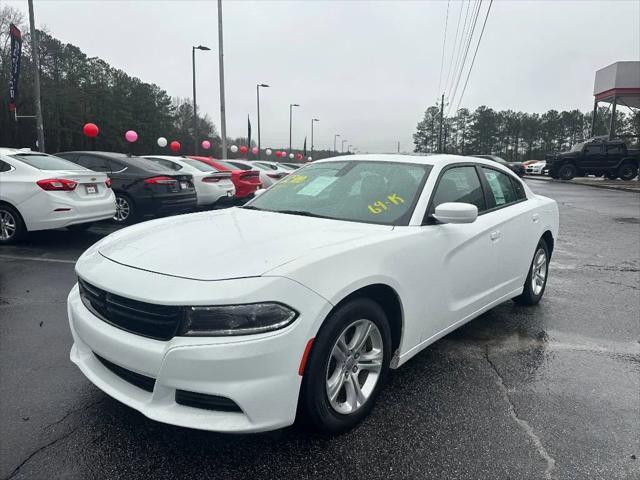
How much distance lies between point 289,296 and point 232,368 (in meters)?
0.40

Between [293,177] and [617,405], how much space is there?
2.90m

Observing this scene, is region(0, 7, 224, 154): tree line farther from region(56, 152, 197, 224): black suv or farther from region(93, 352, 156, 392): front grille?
region(93, 352, 156, 392): front grille

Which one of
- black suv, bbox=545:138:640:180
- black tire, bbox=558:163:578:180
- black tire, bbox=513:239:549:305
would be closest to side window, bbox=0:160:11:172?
black tire, bbox=513:239:549:305

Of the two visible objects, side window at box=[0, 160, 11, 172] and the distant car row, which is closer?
the distant car row

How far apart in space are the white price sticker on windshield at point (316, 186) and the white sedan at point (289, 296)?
0.06 feet

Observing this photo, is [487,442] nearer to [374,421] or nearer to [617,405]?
[374,421]

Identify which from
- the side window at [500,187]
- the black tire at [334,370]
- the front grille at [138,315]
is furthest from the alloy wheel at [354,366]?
the side window at [500,187]

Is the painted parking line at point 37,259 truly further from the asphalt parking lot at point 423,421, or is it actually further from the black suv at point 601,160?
the black suv at point 601,160

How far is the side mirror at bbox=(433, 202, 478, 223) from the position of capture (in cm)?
295

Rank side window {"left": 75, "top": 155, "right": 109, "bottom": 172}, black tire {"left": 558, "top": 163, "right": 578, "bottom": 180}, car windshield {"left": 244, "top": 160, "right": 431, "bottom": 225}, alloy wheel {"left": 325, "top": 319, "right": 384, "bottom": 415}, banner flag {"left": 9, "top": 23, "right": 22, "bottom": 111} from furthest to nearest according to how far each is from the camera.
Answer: black tire {"left": 558, "top": 163, "right": 578, "bottom": 180}
banner flag {"left": 9, "top": 23, "right": 22, "bottom": 111}
side window {"left": 75, "top": 155, "right": 109, "bottom": 172}
car windshield {"left": 244, "top": 160, "right": 431, "bottom": 225}
alloy wheel {"left": 325, "top": 319, "right": 384, "bottom": 415}

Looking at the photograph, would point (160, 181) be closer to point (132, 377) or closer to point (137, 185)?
point (137, 185)

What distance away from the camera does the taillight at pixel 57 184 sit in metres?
6.75

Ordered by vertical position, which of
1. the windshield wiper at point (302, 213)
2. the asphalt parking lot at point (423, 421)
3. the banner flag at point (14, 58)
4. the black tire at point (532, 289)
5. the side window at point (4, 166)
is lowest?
the asphalt parking lot at point (423, 421)

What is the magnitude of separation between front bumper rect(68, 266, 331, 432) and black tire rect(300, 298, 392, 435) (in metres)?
0.09
